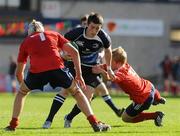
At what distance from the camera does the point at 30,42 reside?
13789 millimetres

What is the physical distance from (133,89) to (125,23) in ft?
106

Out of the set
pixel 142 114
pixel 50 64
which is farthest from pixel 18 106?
pixel 142 114

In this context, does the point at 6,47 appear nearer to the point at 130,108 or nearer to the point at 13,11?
the point at 13,11

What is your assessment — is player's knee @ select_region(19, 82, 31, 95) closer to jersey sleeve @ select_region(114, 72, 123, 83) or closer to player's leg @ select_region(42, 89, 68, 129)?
player's leg @ select_region(42, 89, 68, 129)

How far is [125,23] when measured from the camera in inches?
1879

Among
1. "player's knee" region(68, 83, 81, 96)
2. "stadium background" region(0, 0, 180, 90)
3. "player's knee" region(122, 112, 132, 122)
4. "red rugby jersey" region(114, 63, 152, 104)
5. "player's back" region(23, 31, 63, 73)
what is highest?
"player's back" region(23, 31, 63, 73)

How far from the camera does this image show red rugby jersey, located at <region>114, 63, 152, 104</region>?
15.3m

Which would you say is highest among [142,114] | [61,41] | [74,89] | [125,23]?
[61,41]

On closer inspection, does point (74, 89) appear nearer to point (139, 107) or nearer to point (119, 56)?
point (119, 56)

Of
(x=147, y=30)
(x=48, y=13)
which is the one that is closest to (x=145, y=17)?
(x=147, y=30)

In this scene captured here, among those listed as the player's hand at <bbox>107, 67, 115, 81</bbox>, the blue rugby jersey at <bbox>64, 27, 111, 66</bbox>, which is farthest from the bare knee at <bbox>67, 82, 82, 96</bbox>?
the blue rugby jersey at <bbox>64, 27, 111, 66</bbox>

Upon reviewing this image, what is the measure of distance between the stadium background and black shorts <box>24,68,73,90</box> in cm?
3185

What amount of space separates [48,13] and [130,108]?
31.0 m

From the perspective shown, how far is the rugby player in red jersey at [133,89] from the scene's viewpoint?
50.1ft
